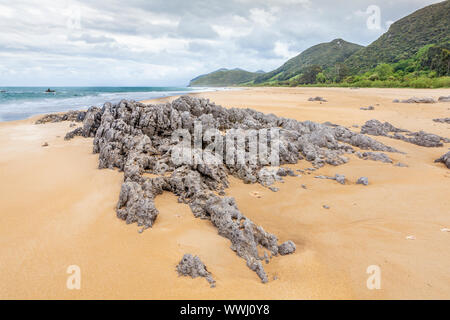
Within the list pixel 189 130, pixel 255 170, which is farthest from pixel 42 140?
pixel 255 170

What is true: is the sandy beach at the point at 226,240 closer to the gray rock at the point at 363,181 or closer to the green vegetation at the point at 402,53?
the gray rock at the point at 363,181

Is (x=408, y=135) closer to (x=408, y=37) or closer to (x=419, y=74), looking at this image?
(x=419, y=74)

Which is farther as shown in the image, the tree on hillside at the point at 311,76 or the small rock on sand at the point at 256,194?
the tree on hillside at the point at 311,76

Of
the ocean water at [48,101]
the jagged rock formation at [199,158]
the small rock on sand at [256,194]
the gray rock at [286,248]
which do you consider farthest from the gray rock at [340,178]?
the ocean water at [48,101]

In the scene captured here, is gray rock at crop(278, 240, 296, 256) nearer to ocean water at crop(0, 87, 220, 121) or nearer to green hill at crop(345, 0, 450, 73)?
ocean water at crop(0, 87, 220, 121)

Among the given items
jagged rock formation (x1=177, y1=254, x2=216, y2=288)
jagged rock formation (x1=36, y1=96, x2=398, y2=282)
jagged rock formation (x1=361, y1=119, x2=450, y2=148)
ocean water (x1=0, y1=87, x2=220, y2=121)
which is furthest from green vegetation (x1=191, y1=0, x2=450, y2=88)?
jagged rock formation (x1=177, y1=254, x2=216, y2=288)

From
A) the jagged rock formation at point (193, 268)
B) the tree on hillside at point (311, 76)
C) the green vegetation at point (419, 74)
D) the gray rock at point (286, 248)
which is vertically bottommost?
the gray rock at point (286, 248)
